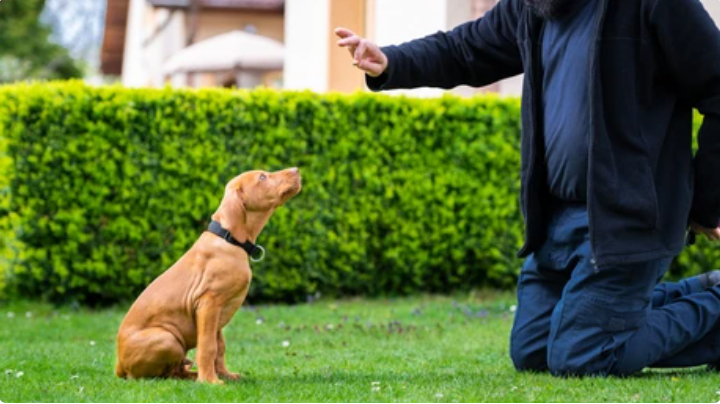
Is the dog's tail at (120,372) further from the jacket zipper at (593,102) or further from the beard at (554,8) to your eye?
the beard at (554,8)

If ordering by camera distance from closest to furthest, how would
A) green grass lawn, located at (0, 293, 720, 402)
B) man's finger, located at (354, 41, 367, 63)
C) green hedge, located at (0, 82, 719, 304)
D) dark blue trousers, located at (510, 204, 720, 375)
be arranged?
green grass lawn, located at (0, 293, 720, 402)
dark blue trousers, located at (510, 204, 720, 375)
man's finger, located at (354, 41, 367, 63)
green hedge, located at (0, 82, 719, 304)

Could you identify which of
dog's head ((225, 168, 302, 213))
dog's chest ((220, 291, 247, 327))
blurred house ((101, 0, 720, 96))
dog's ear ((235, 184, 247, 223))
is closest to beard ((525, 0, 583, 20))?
dog's head ((225, 168, 302, 213))

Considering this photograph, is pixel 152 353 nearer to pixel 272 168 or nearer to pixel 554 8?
pixel 554 8

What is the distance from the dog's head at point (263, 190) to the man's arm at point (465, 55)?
724 millimetres

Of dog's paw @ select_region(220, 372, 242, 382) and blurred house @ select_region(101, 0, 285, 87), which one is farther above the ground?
blurred house @ select_region(101, 0, 285, 87)

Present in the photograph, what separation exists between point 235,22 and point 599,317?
57.0ft

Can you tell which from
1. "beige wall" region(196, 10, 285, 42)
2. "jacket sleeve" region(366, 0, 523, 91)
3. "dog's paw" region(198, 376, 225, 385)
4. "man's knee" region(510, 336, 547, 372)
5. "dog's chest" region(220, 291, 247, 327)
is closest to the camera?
"dog's paw" region(198, 376, 225, 385)

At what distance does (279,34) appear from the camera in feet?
69.7

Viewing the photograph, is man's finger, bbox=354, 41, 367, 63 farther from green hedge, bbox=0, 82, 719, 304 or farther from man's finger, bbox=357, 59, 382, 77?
green hedge, bbox=0, 82, 719, 304

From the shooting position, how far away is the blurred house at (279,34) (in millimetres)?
10688

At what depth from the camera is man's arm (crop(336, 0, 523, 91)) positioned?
4902 millimetres

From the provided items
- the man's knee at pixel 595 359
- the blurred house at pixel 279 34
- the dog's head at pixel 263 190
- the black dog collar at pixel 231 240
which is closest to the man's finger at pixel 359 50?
the dog's head at pixel 263 190

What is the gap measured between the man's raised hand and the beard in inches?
30.1

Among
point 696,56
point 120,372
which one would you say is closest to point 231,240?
point 120,372
